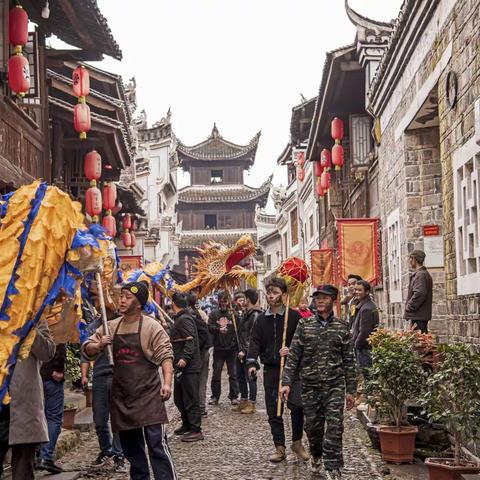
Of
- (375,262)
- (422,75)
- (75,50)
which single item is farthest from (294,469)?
(75,50)

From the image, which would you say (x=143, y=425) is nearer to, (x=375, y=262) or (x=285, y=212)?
(x=375, y=262)

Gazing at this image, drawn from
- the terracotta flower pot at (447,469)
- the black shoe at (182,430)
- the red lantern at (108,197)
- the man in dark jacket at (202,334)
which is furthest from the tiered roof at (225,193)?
the terracotta flower pot at (447,469)

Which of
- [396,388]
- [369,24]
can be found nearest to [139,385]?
[396,388]

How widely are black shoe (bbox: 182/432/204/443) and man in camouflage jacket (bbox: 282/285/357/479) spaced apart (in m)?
2.88

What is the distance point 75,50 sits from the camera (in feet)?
56.2

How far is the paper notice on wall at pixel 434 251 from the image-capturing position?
12.8 meters

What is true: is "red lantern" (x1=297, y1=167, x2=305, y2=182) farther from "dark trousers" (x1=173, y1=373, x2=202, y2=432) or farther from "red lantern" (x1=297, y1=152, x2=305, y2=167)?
"dark trousers" (x1=173, y1=373, x2=202, y2=432)

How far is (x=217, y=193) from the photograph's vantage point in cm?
6838

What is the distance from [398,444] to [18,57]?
739cm

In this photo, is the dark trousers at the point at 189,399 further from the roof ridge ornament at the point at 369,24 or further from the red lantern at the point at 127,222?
the red lantern at the point at 127,222

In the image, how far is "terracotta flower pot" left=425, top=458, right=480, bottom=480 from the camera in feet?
23.3

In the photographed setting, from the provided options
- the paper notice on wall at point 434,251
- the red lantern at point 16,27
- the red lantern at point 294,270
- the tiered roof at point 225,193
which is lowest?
the red lantern at point 294,270

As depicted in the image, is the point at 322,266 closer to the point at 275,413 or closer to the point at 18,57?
the point at 18,57

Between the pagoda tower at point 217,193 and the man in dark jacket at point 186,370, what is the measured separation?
179 ft
